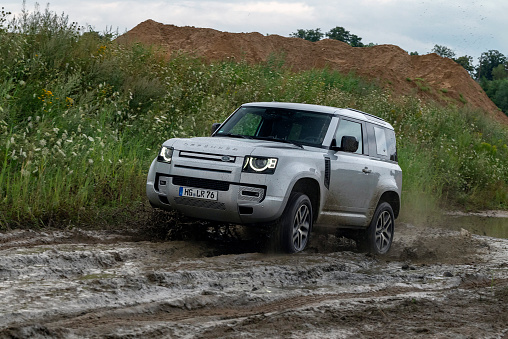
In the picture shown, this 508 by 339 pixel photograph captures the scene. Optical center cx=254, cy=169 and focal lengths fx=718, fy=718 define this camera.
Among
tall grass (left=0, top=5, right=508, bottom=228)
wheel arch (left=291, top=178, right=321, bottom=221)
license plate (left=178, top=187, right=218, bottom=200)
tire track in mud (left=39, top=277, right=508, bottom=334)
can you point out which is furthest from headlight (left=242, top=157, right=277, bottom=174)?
tall grass (left=0, top=5, right=508, bottom=228)

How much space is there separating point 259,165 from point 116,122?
6808mm

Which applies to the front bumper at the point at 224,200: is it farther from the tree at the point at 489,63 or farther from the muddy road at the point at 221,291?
the tree at the point at 489,63

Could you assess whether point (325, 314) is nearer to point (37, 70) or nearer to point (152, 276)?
point (152, 276)

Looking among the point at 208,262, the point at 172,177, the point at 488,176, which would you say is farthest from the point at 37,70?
the point at 488,176

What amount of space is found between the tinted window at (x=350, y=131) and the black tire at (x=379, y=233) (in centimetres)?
101

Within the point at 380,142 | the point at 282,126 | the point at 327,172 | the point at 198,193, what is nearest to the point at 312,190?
the point at 327,172

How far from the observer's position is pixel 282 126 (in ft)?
30.3

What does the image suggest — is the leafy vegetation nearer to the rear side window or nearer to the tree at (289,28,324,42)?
the tree at (289,28,324,42)

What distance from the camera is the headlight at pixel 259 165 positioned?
784cm

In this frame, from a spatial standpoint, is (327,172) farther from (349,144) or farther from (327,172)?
(349,144)

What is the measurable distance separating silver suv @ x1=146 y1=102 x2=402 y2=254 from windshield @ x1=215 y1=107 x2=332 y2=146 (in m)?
0.01

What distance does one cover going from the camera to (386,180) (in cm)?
1024

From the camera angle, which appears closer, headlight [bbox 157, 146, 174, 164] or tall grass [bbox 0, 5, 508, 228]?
headlight [bbox 157, 146, 174, 164]

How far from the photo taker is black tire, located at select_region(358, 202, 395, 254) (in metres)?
10.1
